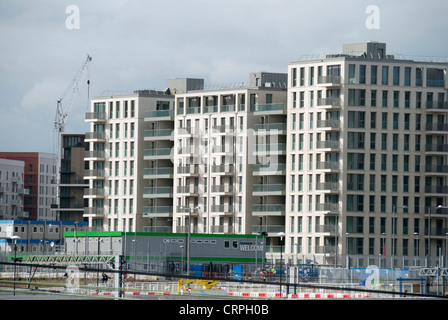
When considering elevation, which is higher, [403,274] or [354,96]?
[354,96]

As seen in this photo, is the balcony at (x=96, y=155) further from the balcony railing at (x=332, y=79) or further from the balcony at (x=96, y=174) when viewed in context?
the balcony railing at (x=332, y=79)

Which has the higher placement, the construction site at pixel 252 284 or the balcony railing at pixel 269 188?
the balcony railing at pixel 269 188

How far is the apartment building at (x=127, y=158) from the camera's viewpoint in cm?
15150

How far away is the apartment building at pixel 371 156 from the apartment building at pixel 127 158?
25.2 metres

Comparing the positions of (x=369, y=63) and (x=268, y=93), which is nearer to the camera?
(x=369, y=63)

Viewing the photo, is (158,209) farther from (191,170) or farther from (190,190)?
(191,170)

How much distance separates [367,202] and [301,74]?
20.0 metres

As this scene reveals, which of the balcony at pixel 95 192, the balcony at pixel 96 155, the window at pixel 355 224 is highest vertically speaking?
the balcony at pixel 96 155

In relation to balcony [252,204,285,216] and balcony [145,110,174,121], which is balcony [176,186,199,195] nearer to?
balcony [252,204,285,216]

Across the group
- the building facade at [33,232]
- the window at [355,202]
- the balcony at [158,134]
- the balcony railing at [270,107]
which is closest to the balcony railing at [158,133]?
the balcony at [158,134]

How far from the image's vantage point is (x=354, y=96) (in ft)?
437

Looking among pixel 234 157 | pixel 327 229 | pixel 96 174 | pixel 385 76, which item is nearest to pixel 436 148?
pixel 385 76
